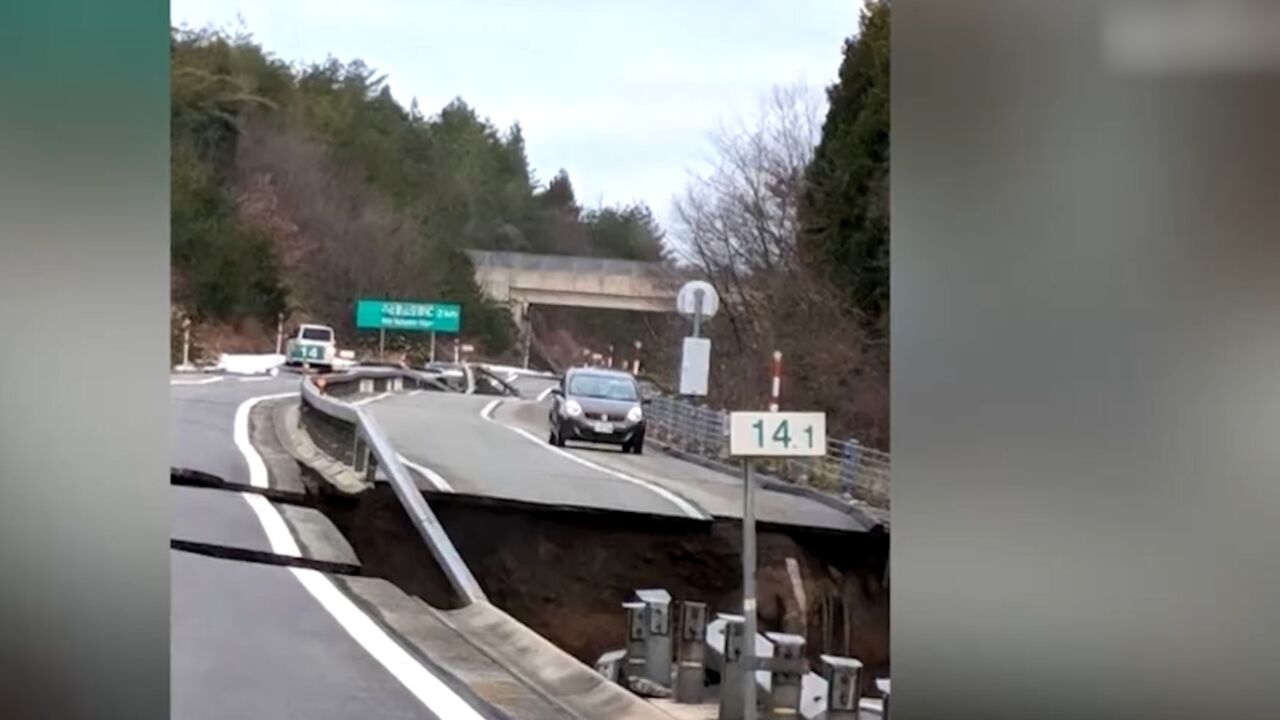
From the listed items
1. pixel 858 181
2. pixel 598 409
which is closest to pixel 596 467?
pixel 598 409

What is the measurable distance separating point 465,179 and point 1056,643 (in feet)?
3.97

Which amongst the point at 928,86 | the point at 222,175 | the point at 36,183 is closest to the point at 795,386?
the point at 928,86

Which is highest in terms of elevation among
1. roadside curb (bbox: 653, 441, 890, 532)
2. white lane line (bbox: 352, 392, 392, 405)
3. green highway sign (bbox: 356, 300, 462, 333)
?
green highway sign (bbox: 356, 300, 462, 333)

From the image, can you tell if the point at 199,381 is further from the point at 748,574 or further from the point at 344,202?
the point at 748,574

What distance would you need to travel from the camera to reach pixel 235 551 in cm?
189

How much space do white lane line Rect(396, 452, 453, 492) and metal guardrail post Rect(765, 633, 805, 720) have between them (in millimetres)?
596

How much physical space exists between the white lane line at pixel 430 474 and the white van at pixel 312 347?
0.20m

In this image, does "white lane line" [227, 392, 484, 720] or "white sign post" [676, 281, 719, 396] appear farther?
"white sign post" [676, 281, 719, 396]

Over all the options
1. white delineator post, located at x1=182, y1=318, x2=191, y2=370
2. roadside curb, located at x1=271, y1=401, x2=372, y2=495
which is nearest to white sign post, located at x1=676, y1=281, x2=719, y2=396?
roadside curb, located at x1=271, y1=401, x2=372, y2=495

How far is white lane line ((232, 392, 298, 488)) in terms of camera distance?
1930 millimetres

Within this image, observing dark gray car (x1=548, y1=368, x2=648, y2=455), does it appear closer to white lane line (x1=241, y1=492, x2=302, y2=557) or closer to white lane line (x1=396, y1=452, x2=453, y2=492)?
white lane line (x1=396, y1=452, x2=453, y2=492)

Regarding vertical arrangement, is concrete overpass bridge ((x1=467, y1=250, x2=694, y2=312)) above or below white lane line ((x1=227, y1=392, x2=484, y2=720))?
above

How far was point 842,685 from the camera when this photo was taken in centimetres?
191

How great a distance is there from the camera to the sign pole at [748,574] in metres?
1.93
